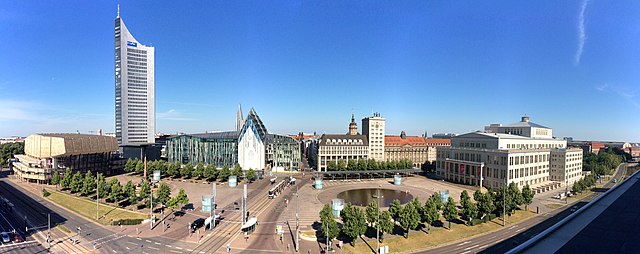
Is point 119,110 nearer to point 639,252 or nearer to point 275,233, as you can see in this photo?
point 275,233

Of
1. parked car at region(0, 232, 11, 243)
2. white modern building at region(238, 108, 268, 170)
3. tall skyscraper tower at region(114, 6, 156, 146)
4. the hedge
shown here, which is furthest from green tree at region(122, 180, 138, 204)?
tall skyscraper tower at region(114, 6, 156, 146)

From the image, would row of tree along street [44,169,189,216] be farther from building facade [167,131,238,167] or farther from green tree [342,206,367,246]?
building facade [167,131,238,167]

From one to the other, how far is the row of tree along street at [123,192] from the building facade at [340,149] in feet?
252

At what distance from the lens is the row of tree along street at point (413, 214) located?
49.8 metres

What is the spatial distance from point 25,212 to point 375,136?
12728 cm

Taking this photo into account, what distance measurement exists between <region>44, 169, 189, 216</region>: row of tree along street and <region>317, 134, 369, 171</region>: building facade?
252ft

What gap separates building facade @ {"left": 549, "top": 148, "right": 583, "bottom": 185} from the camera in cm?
11244

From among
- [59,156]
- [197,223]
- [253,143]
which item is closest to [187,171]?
[253,143]

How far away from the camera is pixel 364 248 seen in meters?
48.8

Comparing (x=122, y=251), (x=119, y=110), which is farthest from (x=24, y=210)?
(x=119, y=110)

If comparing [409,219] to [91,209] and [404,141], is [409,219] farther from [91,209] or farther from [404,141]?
[404,141]

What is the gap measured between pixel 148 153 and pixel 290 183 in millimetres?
101841

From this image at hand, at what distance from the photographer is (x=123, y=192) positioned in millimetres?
75875

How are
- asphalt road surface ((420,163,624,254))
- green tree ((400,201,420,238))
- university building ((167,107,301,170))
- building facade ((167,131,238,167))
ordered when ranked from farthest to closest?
building facade ((167,131,238,167)) → university building ((167,107,301,170)) → green tree ((400,201,420,238)) → asphalt road surface ((420,163,624,254))
